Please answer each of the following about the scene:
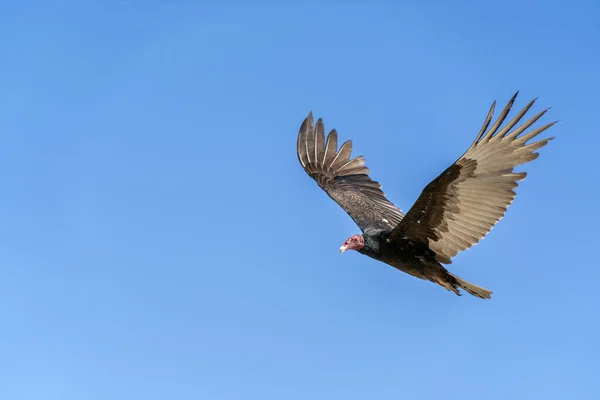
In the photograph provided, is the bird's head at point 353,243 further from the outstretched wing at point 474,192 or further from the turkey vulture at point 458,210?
the outstretched wing at point 474,192

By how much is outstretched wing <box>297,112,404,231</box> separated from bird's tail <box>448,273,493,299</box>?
240 centimetres

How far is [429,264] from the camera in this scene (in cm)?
955

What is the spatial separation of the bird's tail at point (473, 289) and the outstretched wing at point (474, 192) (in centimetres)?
31

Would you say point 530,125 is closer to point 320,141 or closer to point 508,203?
point 508,203

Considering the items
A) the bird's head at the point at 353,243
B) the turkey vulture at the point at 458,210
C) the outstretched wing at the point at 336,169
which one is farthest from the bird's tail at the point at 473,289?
the outstretched wing at the point at 336,169

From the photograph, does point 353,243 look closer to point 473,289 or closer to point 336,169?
point 473,289

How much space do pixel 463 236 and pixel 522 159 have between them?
1.14 m

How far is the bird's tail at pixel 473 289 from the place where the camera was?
367 inches

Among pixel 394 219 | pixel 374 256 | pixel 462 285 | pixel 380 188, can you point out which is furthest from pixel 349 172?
pixel 462 285

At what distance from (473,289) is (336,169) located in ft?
12.8

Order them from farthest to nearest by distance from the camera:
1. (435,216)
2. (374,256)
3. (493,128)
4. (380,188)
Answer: (380,188) < (374,256) < (435,216) < (493,128)

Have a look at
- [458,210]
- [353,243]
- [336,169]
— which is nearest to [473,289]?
[458,210]

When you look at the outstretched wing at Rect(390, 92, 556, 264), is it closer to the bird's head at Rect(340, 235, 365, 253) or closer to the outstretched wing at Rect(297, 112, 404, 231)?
the bird's head at Rect(340, 235, 365, 253)

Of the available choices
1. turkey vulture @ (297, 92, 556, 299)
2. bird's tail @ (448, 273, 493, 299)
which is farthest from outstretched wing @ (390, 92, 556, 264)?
bird's tail @ (448, 273, 493, 299)
